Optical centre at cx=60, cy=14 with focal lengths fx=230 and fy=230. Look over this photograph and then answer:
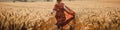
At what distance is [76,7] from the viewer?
231 centimetres

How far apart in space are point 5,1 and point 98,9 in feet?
3.24

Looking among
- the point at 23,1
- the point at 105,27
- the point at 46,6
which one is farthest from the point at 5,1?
the point at 105,27

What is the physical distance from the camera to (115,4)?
2264 millimetres

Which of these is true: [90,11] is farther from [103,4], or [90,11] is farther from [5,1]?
[5,1]

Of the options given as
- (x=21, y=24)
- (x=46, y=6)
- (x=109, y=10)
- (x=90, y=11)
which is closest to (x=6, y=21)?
(x=21, y=24)

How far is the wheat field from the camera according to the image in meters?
2.26

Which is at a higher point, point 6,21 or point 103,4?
point 103,4

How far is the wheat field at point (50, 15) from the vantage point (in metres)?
2.26

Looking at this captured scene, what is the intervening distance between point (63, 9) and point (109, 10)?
18.1 inches

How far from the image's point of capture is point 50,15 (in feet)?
7.68

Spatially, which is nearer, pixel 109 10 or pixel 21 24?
pixel 109 10

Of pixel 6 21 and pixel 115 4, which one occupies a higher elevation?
pixel 115 4

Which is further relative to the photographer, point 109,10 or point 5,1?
point 5,1

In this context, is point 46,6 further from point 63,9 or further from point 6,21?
point 6,21
